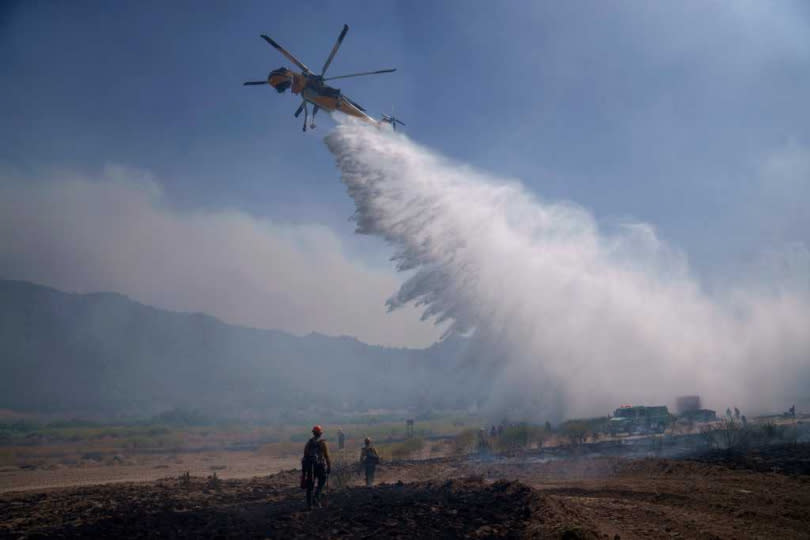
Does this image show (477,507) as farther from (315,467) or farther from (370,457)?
(370,457)

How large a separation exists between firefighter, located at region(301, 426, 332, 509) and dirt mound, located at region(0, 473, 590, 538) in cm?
46

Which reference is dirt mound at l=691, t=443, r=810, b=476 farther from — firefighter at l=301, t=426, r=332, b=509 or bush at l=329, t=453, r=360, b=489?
firefighter at l=301, t=426, r=332, b=509

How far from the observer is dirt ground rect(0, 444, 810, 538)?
10672mm

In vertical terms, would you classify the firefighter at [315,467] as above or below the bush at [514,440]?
above

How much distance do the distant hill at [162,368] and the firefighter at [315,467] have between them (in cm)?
8213

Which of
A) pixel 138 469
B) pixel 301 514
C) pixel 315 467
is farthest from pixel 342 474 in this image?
pixel 138 469

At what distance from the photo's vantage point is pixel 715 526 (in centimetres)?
1134

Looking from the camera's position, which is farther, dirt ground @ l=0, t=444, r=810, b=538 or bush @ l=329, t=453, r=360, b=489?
bush @ l=329, t=453, r=360, b=489

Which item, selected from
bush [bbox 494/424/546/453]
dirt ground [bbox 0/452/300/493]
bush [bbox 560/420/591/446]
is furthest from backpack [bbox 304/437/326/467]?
bush [bbox 560/420/591/446]

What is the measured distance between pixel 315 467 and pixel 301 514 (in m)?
1.53

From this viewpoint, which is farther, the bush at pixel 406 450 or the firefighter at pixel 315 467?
the bush at pixel 406 450

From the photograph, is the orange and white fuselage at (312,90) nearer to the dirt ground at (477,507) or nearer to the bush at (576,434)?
the dirt ground at (477,507)

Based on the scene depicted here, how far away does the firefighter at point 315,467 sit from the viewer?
529 inches

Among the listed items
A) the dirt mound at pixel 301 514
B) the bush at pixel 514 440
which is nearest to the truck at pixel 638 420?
the bush at pixel 514 440
